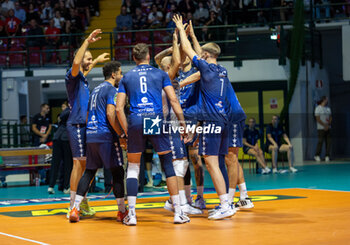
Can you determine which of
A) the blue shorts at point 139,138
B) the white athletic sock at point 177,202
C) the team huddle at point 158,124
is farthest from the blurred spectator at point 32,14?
the white athletic sock at point 177,202

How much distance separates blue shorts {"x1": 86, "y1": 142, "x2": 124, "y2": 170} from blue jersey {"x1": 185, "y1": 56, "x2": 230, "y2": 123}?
Result: 108 cm

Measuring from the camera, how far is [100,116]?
7.66m

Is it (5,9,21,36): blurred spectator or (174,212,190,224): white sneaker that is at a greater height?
(5,9,21,36): blurred spectator

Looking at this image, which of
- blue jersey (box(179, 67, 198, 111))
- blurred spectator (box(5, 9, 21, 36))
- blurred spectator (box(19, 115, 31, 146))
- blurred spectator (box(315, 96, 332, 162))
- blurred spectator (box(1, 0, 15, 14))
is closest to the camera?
blue jersey (box(179, 67, 198, 111))

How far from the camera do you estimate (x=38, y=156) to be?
15.1m

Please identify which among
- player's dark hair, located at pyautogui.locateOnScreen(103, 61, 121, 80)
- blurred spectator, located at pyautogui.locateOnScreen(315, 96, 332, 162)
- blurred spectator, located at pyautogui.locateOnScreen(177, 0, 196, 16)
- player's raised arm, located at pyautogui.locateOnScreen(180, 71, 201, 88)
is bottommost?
blurred spectator, located at pyautogui.locateOnScreen(315, 96, 332, 162)

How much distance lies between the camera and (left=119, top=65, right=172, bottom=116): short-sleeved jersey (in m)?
7.12

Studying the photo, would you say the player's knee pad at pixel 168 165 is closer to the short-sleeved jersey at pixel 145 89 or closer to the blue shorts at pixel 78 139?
the short-sleeved jersey at pixel 145 89

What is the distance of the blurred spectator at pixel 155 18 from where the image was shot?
21062 mm

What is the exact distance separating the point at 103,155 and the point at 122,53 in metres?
11.6

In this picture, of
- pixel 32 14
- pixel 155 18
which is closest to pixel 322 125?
pixel 155 18

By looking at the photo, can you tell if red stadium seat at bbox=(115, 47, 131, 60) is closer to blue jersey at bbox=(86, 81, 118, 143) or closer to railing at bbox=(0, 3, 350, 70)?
railing at bbox=(0, 3, 350, 70)

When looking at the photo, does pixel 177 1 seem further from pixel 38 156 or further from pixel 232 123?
pixel 232 123

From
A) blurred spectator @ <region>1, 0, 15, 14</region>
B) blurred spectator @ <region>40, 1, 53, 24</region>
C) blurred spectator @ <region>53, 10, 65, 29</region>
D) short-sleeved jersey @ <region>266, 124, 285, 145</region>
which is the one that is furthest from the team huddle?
blurred spectator @ <region>1, 0, 15, 14</region>
